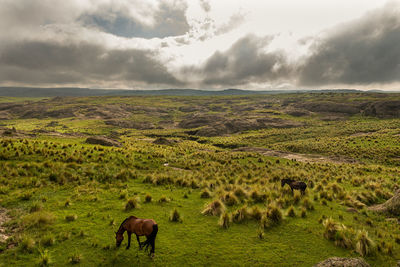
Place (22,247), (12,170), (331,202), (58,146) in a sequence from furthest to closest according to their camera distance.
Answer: (58,146) → (12,170) → (331,202) → (22,247)

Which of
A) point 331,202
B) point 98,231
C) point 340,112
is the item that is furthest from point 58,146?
point 340,112

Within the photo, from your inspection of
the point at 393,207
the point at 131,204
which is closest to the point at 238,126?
the point at 393,207

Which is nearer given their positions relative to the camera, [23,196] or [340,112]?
[23,196]

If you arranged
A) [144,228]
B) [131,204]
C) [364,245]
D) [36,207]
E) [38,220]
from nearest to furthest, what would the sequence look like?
[144,228] < [364,245] < [38,220] < [36,207] < [131,204]

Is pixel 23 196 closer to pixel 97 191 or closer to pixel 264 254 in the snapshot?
pixel 97 191

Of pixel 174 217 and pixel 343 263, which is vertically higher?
pixel 343 263

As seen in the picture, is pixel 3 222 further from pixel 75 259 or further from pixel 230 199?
pixel 230 199

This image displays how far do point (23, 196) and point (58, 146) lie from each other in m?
16.9

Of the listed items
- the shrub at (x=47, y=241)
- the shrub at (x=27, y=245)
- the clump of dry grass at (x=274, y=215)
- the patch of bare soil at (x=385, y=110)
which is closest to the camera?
the shrub at (x=27, y=245)

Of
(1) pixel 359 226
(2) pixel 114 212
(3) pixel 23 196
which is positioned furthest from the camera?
(3) pixel 23 196

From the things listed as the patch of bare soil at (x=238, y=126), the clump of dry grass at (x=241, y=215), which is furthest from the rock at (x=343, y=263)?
the patch of bare soil at (x=238, y=126)

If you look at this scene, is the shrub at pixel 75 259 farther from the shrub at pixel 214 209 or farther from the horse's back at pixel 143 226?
the shrub at pixel 214 209

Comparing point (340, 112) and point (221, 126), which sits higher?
point (340, 112)

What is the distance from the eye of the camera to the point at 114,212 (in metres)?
12.5
